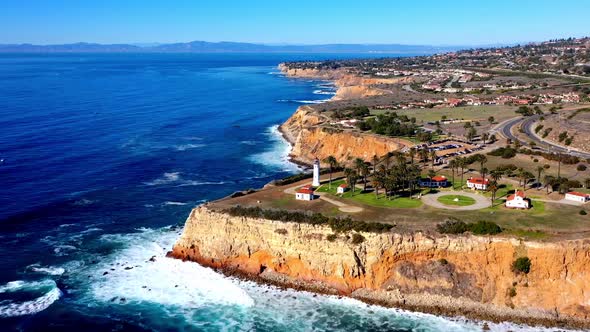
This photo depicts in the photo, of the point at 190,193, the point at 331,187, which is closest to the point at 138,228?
the point at 190,193

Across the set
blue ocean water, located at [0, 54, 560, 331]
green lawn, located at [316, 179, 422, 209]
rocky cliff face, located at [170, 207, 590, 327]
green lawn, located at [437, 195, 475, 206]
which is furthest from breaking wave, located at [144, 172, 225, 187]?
green lawn, located at [437, 195, 475, 206]

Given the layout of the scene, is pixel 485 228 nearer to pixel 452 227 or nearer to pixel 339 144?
pixel 452 227

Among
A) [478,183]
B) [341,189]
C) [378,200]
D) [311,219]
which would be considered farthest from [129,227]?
[478,183]

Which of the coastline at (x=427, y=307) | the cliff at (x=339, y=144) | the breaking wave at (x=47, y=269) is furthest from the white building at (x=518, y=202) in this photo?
the breaking wave at (x=47, y=269)

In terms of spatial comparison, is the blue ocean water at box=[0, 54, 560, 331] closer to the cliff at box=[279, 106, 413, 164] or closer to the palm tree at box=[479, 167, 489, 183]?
the cliff at box=[279, 106, 413, 164]

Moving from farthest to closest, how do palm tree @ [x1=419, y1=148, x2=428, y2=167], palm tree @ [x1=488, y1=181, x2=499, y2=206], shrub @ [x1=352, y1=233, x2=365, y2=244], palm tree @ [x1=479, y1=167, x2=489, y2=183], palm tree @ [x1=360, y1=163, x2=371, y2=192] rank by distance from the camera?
palm tree @ [x1=419, y1=148, x2=428, y2=167] → palm tree @ [x1=479, y1=167, x2=489, y2=183] → palm tree @ [x1=360, y1=163, x2=371, y2=192] → palm tree @ [x1=488, y1=181, x2=499, y2=206] → shrub @ [x1=352, y1=233, x2=365, y2=244]

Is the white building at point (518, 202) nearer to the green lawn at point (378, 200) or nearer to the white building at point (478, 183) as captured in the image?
the white building at point (478, 183)

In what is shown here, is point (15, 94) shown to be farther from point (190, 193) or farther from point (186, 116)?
point (190, 193)
